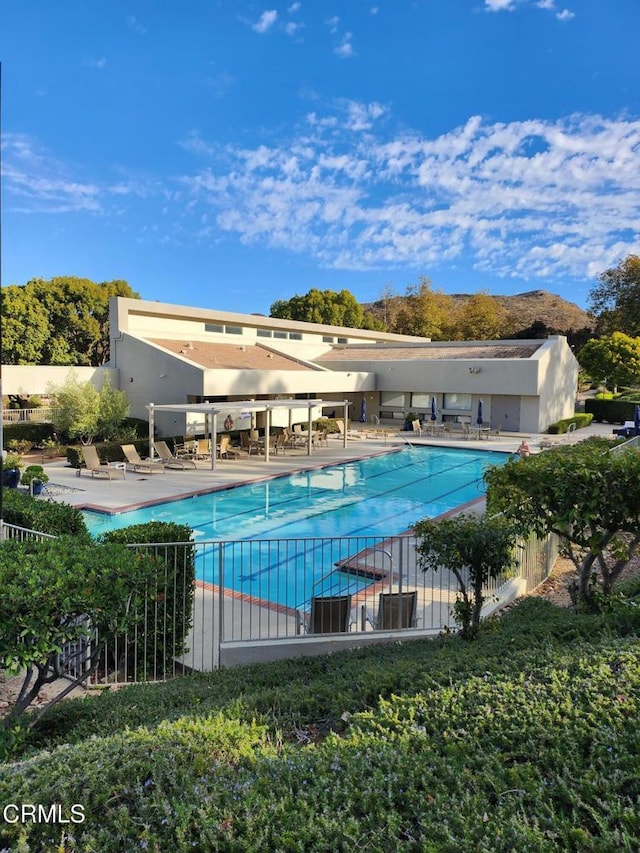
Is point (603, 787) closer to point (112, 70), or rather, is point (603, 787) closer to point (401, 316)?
→ point (112, 70)

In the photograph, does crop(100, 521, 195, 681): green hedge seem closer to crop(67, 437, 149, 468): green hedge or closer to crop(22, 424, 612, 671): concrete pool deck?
crop(22, 424, 612, 671): concrete pool deck

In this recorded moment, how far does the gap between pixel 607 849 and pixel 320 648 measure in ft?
15.9

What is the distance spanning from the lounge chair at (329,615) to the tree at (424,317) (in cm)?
6149

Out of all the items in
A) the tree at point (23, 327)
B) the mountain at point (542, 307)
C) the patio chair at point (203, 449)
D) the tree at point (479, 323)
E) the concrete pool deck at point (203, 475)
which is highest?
the mountain at point (542, 307)

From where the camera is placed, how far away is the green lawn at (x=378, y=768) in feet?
8.23

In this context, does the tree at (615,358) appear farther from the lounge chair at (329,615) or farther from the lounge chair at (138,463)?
the lounge chair at (329,615)

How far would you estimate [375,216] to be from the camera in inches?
2557

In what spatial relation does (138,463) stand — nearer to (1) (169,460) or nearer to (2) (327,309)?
(1) (169,460)

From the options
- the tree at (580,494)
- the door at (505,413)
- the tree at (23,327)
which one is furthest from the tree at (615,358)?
the tree at (23,327)

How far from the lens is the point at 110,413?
23.2 metres

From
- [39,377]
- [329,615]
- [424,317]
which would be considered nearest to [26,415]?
[39,377]

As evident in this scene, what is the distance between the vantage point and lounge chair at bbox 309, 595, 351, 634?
7.21 meters

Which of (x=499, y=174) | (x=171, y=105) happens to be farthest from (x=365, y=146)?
(x=171, y=105)

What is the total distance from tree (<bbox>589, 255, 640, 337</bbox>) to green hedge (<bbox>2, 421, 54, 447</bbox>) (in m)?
46.7
